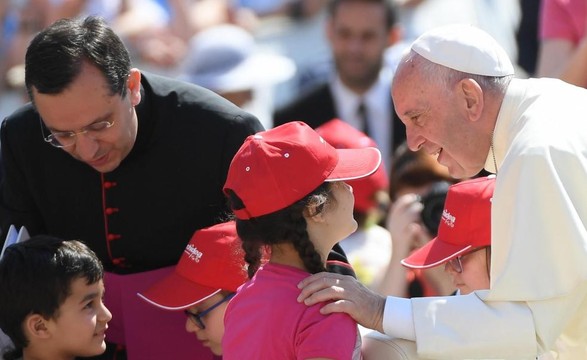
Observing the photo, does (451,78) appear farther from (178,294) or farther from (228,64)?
(228,64)

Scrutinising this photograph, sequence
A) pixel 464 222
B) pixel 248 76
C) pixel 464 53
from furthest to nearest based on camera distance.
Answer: pixel 248 76 < pixel 464 222 < pixel 464 53

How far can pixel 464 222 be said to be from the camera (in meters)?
3.77

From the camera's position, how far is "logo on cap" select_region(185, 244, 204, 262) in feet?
12.6

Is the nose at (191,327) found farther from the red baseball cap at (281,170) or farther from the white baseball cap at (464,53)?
the white baseball cap at (464,53)

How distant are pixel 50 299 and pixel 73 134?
539mm

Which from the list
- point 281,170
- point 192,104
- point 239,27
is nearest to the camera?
point 281,170

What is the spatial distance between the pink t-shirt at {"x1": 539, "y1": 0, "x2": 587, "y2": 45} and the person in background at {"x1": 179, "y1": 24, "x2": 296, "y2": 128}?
181 centimetres

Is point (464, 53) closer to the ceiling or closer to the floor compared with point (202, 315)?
closer to the ceiling

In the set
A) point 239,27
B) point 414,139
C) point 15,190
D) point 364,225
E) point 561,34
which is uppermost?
point 414,139

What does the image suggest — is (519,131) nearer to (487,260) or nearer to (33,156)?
(487,260)

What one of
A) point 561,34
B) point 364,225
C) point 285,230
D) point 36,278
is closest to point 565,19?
point 561,34

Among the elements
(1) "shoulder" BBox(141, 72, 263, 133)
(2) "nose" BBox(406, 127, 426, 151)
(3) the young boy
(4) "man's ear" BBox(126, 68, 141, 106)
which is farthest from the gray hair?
(3) the young boy

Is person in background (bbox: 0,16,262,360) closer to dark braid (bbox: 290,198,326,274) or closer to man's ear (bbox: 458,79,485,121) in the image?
dark braid (bbox: 290,198,326,274)

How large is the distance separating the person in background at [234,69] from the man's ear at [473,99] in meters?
3.32
